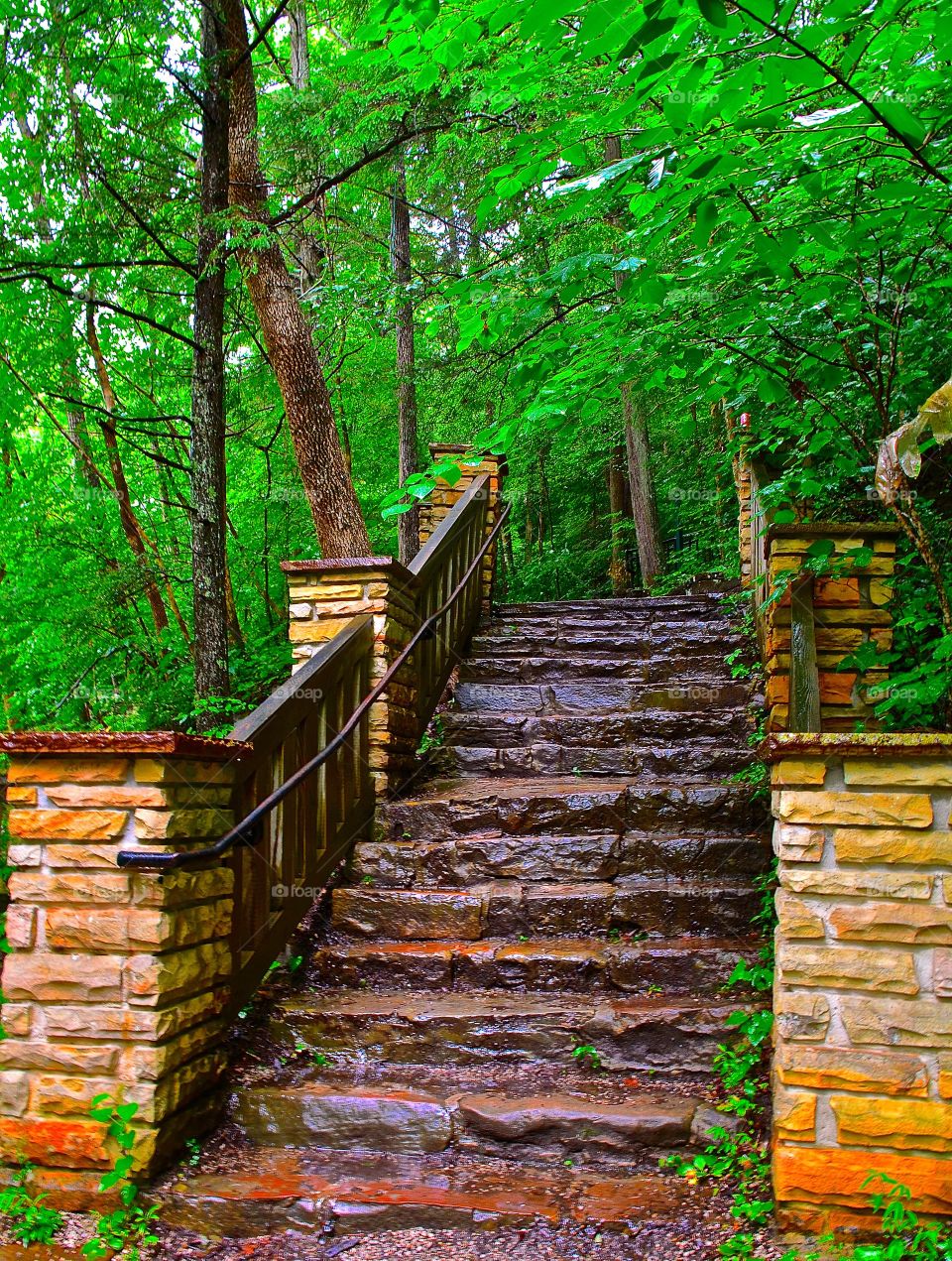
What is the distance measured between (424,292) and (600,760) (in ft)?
13.9

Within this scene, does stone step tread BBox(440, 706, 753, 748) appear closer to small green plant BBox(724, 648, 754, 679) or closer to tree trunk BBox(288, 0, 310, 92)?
small green plant BBox(724, 648, 754, 679)

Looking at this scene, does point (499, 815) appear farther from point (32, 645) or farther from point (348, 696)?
point (32, 645)

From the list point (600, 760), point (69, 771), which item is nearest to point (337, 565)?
point (600, 760)

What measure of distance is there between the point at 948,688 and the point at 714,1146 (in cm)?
179

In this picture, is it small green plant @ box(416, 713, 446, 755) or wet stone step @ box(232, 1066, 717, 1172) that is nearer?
wet stone step @ box(232, 1066, 717, 1172)

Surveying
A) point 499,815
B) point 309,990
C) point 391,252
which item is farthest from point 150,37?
point 309,990

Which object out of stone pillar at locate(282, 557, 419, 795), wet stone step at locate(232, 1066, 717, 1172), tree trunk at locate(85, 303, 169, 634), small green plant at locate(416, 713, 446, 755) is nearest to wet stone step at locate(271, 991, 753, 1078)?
wet stone step at locate(232, 1066, 717, 1172)

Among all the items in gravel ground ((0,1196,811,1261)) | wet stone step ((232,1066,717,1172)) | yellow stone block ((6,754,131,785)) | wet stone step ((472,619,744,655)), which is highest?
wet stone step ((472,619,744,655))

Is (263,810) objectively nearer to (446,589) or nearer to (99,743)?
(99,743)

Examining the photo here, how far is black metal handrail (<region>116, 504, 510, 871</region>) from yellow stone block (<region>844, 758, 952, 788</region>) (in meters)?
1.90

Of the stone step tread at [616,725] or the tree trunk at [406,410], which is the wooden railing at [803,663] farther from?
the tree trunk at [406,410]

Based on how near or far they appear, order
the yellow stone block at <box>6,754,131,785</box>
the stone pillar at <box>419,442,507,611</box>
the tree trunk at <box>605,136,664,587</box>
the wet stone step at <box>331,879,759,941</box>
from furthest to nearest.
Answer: the tree trunk at <box>605,136,664,587</box> < the stone pillar at <box>419,442,507,611</box> < the wet stone step at <box>331,879,759,941</box> < the yellow stone block at <box>6,754,131,785</box>

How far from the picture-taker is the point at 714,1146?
2500 mm

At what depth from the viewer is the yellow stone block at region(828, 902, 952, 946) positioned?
7.40 feet
